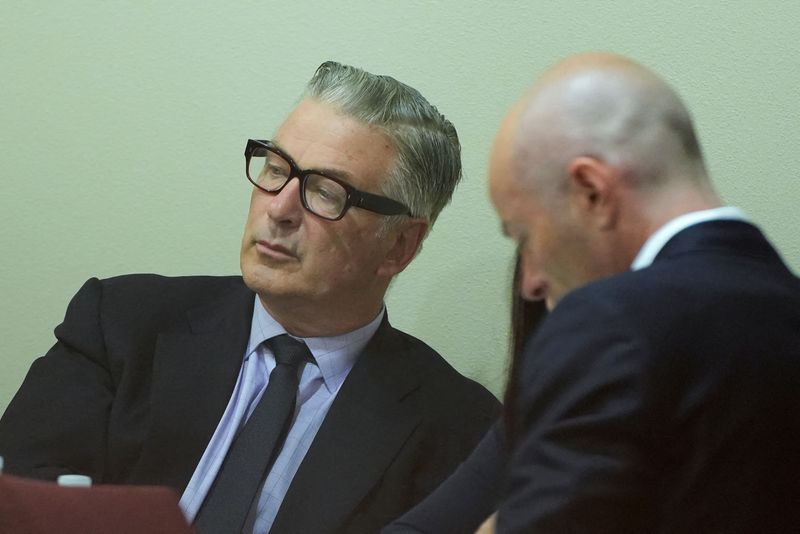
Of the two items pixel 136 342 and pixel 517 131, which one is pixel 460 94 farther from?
pixel 517 131

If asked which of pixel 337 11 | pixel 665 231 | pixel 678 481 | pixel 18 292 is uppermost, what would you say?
pixel 337 11

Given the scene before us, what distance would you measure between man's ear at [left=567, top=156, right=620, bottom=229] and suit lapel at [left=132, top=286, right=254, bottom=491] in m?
0.92

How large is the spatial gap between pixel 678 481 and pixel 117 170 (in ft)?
5.08

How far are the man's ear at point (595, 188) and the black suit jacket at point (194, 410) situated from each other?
32.8 inches

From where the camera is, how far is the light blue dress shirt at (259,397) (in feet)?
6.06

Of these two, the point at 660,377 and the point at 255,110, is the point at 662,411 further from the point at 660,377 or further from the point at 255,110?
the point at 255,110

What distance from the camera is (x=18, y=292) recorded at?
2400 mm

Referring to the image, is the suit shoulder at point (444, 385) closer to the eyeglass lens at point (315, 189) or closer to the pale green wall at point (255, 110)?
the pale green wall at point (255, 110)

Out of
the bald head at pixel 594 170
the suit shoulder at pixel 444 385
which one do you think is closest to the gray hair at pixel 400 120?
the suit shoulder at pixel 444 385

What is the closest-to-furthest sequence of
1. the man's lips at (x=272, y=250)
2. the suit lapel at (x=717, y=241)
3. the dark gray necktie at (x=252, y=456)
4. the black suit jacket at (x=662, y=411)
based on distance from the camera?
the black suit jacket at (x=662, y=411) < the suit lapel at (x=717, y=241) < the dark gray necktie at (x=252, y=456) < the man's lips at (x=272, y=250)

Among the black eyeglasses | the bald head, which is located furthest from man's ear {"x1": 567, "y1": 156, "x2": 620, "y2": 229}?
the black eyeglasses

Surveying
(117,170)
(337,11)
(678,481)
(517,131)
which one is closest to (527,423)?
(678,481)

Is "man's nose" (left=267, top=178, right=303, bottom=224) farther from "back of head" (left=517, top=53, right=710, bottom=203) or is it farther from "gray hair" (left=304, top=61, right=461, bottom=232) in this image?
"back of head" (left=517, top=53, right=710, bottom=203)

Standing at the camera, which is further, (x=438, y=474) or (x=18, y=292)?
(x=18, y=292)
